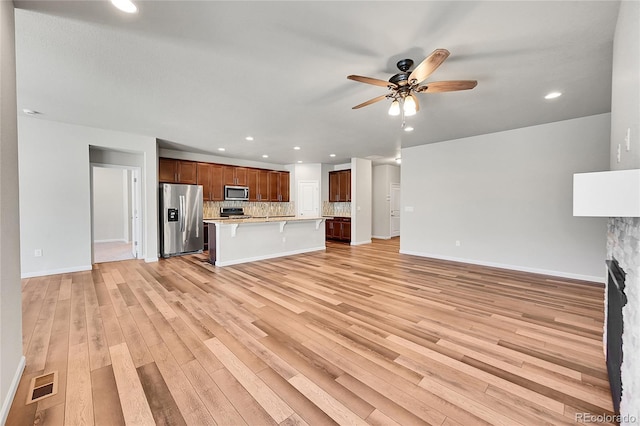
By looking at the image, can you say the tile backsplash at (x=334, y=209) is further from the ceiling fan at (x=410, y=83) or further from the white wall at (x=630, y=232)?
the white wall at (x=630, y=232)

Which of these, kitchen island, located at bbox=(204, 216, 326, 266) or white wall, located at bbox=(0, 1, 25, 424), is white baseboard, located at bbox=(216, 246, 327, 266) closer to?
kitchen island, located at bbox=(204, 216, 326, 266)

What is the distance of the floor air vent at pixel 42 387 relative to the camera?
168 cm

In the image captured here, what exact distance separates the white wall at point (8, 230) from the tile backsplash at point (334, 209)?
25.1 feet

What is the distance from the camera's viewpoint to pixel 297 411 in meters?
1.55

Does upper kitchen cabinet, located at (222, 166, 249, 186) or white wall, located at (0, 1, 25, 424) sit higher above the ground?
upper kitchen cabinet, located at (222, 166, 249, 186)

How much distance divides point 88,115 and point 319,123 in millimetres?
3662

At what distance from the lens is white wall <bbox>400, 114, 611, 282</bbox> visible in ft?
13.5

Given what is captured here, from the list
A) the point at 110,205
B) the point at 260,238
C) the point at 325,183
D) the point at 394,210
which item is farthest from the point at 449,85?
the point at 110,205

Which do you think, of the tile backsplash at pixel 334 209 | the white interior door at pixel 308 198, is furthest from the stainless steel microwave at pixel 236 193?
the tile backsplash at pixel 334 209

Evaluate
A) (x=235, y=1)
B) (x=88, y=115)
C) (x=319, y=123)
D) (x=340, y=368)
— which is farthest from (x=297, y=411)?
(x=88, y=115)

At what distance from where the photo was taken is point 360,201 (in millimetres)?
7844

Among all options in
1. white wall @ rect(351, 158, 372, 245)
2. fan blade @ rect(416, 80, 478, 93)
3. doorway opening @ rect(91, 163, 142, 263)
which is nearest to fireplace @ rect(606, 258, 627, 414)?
fan blade @ rect(416, 80, 478, 93)

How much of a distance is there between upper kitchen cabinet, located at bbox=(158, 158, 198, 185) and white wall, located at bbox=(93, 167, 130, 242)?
294cm

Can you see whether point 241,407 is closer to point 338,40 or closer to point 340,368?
point 340,368
